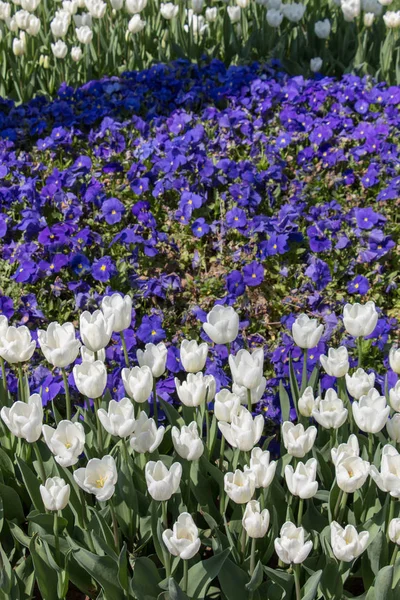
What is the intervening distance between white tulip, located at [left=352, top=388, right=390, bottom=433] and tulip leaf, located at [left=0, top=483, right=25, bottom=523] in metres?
0.99

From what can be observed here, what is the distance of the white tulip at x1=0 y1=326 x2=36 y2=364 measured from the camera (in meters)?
2.11

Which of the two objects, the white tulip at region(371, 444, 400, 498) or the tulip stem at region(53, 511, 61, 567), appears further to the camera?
the tulip stem at region(53, 511, 61, 567)

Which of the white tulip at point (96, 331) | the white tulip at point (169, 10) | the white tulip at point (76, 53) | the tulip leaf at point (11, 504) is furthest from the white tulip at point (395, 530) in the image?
the white tulip at point (169, 10)

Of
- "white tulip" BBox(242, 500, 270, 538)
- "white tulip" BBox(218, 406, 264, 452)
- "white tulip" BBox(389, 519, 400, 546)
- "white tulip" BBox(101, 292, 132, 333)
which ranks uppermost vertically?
"white tulip" BBox(101, 292, 132, 333)

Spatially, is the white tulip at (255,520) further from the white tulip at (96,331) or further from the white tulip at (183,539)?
the white tulip at (96,331)

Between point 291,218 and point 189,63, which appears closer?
point 291,218

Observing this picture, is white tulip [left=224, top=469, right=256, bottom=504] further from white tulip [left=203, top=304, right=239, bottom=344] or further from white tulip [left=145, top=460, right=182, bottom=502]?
white tulip [left=203, top=304, right=239, bottom=344]

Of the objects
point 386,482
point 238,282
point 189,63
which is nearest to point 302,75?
point 189,63

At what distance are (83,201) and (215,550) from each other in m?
2.28

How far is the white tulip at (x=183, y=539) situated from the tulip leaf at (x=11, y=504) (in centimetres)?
67

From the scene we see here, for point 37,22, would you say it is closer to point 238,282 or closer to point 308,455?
point 238,282

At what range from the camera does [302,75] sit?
513cm

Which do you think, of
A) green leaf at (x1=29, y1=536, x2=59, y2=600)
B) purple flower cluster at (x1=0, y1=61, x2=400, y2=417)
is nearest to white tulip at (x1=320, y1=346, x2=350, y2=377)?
purple flower cluster at (x1=0, y1=61, x2=400, y2=417)

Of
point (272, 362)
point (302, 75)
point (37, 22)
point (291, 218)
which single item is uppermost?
point (37, 22)
